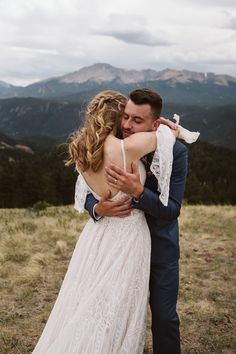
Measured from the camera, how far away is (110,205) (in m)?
3.36

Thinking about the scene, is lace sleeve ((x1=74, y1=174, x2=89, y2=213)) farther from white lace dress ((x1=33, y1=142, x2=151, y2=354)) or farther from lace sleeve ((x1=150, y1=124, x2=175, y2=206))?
lace sleeve ((x1=150, y1=124, x2=175, y2=206))

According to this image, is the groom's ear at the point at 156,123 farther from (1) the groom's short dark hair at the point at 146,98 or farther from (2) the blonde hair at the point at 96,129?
(2) the blonde hair at the point at 96,129

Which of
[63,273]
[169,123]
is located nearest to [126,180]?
[169,123]

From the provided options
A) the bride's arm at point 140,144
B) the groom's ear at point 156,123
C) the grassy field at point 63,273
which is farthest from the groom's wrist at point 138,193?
Result: the grassy field at point 63,273

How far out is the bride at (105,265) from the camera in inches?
128

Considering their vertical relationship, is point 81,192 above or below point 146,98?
below

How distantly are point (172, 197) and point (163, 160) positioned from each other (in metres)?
0.33

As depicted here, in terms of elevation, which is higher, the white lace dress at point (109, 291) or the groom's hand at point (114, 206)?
the groom's hand at point (114, 206)

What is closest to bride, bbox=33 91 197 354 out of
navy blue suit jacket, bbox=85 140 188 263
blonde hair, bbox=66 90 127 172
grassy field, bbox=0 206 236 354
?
blonde hair, bbox=66 90 127 172

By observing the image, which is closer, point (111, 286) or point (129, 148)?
point (129, 148)

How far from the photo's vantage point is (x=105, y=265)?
11.5 ft

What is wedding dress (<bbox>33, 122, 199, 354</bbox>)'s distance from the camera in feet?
11.2

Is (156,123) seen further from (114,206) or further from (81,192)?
(81,192)

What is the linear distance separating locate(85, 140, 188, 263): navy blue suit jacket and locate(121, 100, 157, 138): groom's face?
0.33 m
